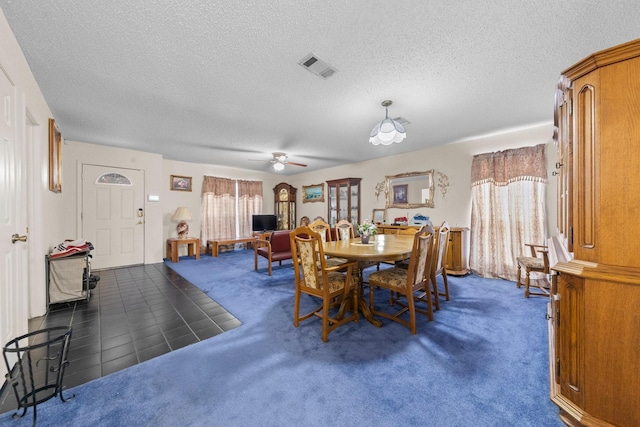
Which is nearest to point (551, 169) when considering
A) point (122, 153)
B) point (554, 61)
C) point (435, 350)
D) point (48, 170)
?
point (554, 61)

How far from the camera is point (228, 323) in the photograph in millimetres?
2445

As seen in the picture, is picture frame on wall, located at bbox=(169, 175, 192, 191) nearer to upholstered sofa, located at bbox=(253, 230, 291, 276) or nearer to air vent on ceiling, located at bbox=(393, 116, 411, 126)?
upholstered sofa, located at bbox=(253, 230, 291, 276)

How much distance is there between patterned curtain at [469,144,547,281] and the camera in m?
3.54

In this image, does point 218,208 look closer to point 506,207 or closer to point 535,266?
point 506,207

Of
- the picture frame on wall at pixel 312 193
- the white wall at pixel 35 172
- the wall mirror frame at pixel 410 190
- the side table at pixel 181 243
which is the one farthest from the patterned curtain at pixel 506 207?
the side table at pixel 181 243

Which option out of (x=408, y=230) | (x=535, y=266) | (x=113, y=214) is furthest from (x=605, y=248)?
(x=113, y=214)

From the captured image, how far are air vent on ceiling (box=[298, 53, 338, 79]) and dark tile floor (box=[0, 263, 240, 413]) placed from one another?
8.38ft

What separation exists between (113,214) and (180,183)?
1711 mm

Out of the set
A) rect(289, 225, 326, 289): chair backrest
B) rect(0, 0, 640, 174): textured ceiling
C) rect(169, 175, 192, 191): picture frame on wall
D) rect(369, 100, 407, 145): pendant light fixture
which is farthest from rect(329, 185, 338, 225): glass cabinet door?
rect(289, 225, 326, 289): chair backrest

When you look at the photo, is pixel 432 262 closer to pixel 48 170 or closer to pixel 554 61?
pixel 554 61

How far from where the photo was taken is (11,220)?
1654mm

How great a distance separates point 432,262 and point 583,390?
1.61m

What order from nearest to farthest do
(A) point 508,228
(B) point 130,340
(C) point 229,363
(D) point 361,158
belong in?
(C) point 229,363 → (B) point 130,340 → (A) point 508,228 → (D) point 361,158

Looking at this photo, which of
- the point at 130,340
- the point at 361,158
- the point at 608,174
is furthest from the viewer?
the point at 361,158
